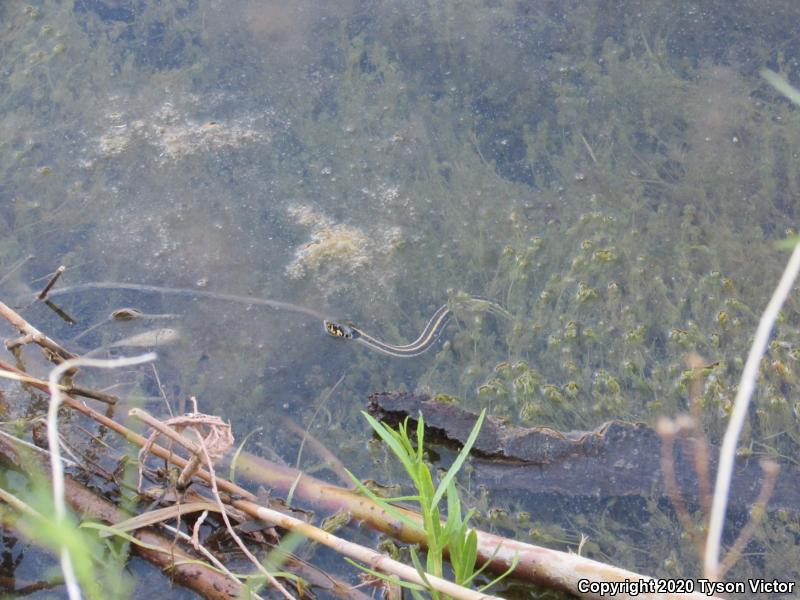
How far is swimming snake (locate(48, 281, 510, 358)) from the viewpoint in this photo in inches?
98.1

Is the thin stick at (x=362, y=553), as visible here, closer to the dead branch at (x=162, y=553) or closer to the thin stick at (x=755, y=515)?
the dead branch at (x=162, y=553)

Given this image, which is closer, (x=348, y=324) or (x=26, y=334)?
(x=26, y=334)

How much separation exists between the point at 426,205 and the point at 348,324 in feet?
1.86

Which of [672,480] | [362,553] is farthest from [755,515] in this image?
[362,553]

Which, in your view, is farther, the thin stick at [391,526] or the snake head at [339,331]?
the snake head at [339,331]

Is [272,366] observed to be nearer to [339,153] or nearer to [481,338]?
[481,338]

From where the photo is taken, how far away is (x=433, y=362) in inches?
96.5

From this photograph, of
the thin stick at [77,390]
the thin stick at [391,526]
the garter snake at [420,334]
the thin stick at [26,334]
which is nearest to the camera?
the thin stick at [391,526]

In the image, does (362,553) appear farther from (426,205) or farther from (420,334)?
(426,205)

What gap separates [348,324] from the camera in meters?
2.55

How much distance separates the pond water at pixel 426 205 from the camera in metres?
2.37

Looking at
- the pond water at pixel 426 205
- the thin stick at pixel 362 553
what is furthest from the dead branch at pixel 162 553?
the pond water at pixel 426 205

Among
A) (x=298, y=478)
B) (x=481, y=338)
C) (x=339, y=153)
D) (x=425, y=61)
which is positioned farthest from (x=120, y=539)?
(x=425, y=61)

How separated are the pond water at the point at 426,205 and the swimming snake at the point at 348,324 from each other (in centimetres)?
2
